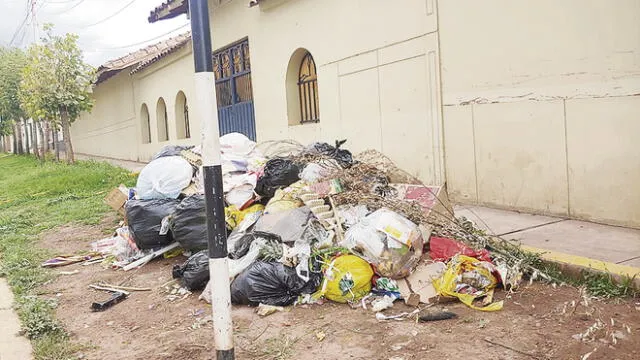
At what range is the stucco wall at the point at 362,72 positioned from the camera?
6.55m

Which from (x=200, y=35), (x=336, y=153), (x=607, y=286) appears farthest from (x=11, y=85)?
(x=607, y=286)

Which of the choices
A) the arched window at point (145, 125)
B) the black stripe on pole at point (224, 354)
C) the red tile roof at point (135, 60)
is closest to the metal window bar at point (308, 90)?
the black stripe on pole at point (224, 354)

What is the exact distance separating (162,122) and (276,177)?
12125 mm

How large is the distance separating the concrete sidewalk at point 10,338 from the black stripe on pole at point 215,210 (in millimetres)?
1666

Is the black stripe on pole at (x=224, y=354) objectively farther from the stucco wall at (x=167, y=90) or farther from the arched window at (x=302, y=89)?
the stucco wall at (x=167, y=90)

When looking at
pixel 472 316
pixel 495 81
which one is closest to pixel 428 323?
pixel 472 316

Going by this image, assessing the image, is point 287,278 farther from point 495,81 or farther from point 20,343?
point 495,81

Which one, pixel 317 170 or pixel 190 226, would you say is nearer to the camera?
pixel 190 226

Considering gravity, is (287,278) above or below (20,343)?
above

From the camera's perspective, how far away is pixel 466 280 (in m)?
3.65

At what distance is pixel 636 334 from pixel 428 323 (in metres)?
1.12

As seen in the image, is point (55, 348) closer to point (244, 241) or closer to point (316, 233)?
point (244, 241)

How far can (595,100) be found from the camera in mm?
4723

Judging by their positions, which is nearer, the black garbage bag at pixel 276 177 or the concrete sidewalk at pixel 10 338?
the concrete sidewalk at pixel 10 338
